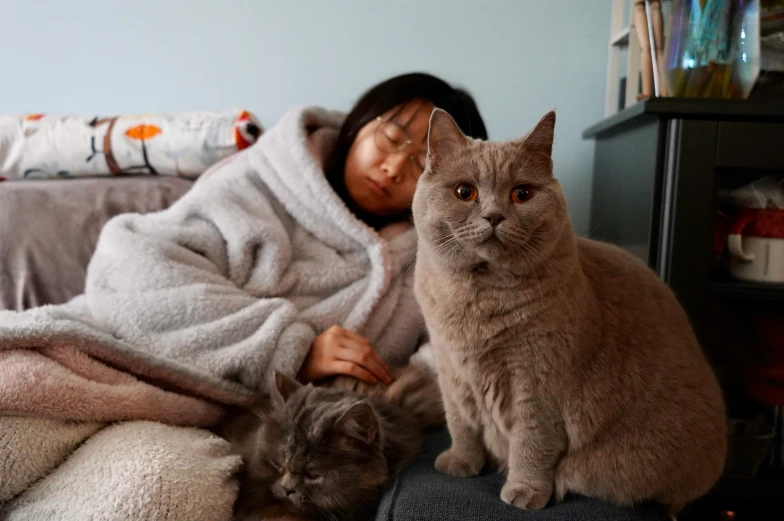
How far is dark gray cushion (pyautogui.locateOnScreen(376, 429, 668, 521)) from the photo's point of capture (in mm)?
708

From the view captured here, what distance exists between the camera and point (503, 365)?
0.73 metres

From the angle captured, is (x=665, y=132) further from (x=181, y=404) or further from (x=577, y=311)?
(x=181, y=404)

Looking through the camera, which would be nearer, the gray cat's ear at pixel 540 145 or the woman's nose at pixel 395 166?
the gray cat's ear at pixel 540 145

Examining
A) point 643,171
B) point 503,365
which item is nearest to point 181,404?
point 503,365

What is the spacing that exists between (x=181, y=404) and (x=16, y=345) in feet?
0.91

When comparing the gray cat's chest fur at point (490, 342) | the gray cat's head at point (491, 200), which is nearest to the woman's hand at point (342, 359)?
the gray cat's chest fur at point (490, 342)

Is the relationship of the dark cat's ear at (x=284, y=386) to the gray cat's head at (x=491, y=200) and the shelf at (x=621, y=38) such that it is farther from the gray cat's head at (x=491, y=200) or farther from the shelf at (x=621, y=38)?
the shelf at (x=621, y=38)

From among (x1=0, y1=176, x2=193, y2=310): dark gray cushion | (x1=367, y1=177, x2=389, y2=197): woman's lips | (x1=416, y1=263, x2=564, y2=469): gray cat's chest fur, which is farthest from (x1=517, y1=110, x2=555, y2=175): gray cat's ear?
(x1=0, y1=176, x2=193, y2=310): dark gray cushion

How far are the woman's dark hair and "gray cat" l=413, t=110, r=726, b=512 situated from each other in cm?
52

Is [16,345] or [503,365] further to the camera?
[16,345]

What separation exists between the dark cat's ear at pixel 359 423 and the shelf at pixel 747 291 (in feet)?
2.40

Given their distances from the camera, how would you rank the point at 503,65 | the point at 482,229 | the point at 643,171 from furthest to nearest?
the point at 503,65, the point at 643,171, the point at 482,229

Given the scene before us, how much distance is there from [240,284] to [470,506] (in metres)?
0.69

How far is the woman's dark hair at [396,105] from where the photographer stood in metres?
1.21
